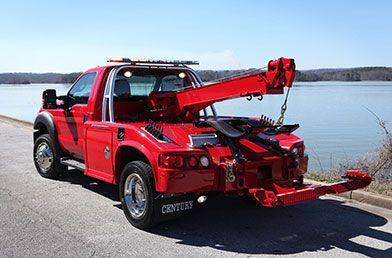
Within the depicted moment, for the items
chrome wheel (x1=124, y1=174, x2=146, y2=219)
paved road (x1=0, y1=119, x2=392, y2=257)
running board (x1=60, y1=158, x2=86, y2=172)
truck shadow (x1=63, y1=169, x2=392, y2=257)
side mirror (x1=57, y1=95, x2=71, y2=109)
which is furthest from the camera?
side mirror (x1=57, y1=95, x2=71, y2=109)

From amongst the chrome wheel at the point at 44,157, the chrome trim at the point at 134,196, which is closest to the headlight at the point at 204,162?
the chrome trim at the point at 134,196

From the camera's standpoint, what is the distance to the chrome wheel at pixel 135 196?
589 centimetres

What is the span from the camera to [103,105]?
273 inches

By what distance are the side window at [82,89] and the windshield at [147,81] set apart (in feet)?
1.48

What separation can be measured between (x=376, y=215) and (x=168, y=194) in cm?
288

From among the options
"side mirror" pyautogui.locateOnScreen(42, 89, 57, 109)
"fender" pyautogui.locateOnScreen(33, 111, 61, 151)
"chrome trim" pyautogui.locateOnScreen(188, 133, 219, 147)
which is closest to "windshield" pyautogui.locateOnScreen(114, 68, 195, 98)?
"side mirror" pyautogui.locateOnScreen(42, 89, 57, 109)

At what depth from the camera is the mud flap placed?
18.3 feet

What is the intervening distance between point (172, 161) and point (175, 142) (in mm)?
407

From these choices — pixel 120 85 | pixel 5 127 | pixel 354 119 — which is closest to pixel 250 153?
pixel 120 85

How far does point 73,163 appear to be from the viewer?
7762 mm

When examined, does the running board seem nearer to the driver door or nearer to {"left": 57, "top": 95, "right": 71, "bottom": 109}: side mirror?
the driver door

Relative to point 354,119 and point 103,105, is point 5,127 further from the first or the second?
point 354,119

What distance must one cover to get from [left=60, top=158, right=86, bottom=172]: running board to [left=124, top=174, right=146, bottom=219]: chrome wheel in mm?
1420

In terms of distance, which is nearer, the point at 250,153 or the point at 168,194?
the point at 168,194
